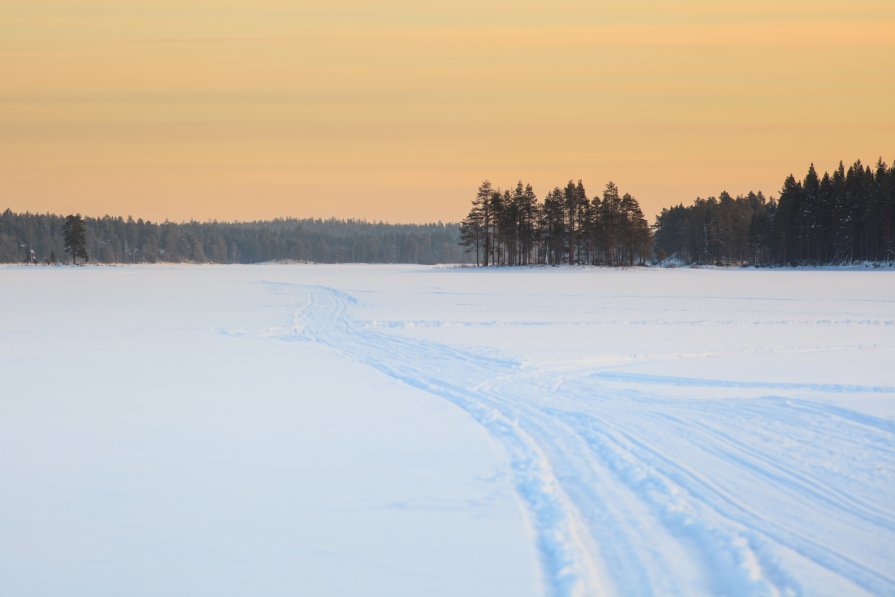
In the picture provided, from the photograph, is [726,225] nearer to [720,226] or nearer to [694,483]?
[720,226]

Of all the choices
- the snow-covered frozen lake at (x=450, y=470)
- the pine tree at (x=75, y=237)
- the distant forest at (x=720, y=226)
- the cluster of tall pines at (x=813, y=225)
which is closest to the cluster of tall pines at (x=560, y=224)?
the distant forest at (x=720, y=226)

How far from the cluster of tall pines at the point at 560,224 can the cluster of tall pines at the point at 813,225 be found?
15349 mm

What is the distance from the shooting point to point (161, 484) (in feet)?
26.2

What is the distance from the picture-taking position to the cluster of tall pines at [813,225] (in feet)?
295

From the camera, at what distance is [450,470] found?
28.1 ft

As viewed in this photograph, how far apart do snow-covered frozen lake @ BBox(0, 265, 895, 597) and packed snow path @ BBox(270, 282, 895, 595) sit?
1.2 inches

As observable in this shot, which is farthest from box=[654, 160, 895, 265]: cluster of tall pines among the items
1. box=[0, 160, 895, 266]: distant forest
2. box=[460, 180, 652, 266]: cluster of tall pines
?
box=[460, 180, 652, 266]: cluster of tall pines

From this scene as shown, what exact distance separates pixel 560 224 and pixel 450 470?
98949 millimetres

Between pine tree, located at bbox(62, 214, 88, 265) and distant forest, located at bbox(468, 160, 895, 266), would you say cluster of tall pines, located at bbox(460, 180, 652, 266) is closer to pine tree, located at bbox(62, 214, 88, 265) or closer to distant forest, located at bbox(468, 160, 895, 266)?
distant forest, located at bbox(468, 160, 895, 266)

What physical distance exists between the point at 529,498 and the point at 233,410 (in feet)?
19.3

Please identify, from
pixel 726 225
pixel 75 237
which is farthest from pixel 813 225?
pixel 75 237

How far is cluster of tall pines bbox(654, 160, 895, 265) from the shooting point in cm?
9000

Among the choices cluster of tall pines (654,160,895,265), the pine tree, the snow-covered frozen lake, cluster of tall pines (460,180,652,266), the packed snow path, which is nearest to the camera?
the packed snow path

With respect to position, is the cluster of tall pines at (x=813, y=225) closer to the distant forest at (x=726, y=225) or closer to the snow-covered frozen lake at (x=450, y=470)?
the distant forest at (x=726, y=225)
